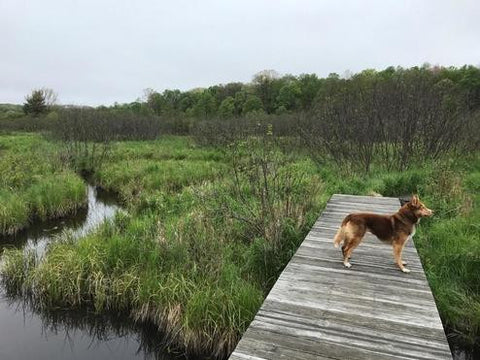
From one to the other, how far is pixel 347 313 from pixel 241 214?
12.3 feet

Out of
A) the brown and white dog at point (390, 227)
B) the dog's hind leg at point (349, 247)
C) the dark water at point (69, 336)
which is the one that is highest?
the brown and white dog at point (390, 227)

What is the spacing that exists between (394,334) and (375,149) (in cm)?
942

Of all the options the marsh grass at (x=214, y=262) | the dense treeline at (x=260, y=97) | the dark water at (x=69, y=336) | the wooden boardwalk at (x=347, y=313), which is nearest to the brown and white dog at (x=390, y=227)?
the wooden boardwalk at (x=347, y=313)

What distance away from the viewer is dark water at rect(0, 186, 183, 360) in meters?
5.34

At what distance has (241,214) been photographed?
7355 millimetres

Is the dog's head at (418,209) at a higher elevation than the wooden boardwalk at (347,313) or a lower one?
higher

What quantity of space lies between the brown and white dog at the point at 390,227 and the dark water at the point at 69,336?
2681 millimetres

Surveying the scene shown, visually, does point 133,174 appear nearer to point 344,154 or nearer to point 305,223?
point 344,154

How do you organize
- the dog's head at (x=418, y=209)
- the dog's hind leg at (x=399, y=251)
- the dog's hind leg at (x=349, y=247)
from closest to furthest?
the dog's head at (x=418, y=209), the dog's hind leg at (x=399, y=251), the dog's hind leg at (x=349, y=247)

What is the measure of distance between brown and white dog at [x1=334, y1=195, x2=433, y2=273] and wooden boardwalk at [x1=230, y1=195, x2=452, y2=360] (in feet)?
0.97

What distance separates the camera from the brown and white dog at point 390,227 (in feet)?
15.1

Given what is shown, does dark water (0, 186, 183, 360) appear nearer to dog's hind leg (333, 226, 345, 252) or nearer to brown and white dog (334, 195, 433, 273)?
dog's hind leg (333, 226, 345, 252)

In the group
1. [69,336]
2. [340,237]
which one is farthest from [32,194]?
[340,237]

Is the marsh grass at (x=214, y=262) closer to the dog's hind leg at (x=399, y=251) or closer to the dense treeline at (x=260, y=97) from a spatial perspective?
the dog's hind leg at (x=399, y=251)
